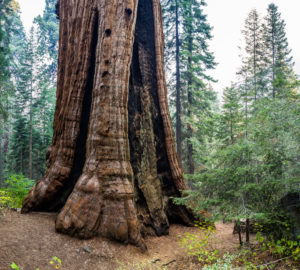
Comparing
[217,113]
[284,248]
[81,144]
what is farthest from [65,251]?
[217,113]

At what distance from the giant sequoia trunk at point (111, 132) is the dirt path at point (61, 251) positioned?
23 centimetres

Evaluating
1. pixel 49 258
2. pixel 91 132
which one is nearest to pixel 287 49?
pixel 91 132

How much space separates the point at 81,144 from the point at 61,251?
2650 mm

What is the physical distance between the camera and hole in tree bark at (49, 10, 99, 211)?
5.07 meters

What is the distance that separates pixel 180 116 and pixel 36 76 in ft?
50.9

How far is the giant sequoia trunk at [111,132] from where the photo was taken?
12.9 ft

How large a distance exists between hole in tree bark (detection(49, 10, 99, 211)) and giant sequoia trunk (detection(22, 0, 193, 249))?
0.08 ft

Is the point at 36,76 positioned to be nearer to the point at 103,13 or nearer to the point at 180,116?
the point at 180,116

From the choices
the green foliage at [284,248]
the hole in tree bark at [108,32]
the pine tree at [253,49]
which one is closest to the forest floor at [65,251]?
the green foliage at [284,248]

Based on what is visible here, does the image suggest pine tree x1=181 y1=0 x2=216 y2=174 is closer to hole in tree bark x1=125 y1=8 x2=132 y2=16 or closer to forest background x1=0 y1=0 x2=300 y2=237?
forest background x1=0 y1=0 x2=300 y2=237

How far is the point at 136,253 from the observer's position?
147 inches

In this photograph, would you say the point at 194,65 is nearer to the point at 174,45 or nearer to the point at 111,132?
the point at 174,45

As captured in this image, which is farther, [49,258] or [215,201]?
[215,201]

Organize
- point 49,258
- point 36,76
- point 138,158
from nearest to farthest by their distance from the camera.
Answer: point 49,258 → point 138,158 → point 36,76
